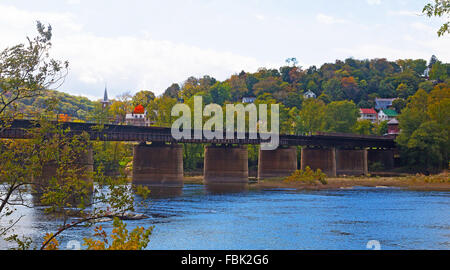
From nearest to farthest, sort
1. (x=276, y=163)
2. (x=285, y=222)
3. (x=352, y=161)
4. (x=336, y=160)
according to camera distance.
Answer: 1. (x=285, y=222)
2. (x=276, y=163)
3. (x=352, y=161)
4. (x=336, y=160)

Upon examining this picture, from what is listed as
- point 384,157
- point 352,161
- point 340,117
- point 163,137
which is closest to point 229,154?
point 163,137

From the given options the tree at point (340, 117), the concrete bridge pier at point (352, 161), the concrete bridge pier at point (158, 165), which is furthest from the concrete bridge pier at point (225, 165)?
the tree at point (340, 117)

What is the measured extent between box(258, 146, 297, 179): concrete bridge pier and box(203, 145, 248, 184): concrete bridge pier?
10.4m

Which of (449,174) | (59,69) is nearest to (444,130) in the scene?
(449,174)

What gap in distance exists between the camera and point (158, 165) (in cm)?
8950

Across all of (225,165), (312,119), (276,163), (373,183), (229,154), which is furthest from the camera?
(312,119)

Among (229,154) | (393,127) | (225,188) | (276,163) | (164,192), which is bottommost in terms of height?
(225,188)

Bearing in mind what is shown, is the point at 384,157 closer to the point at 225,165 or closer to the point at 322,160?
the point at 322,160

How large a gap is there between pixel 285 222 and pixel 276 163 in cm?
6162

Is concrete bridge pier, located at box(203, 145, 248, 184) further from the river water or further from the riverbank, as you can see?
the river water

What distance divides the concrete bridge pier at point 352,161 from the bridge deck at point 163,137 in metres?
2.06

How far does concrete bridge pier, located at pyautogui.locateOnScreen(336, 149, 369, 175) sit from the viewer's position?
12662 cm

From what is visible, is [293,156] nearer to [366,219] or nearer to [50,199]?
[366,219]

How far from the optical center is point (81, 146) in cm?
1822
